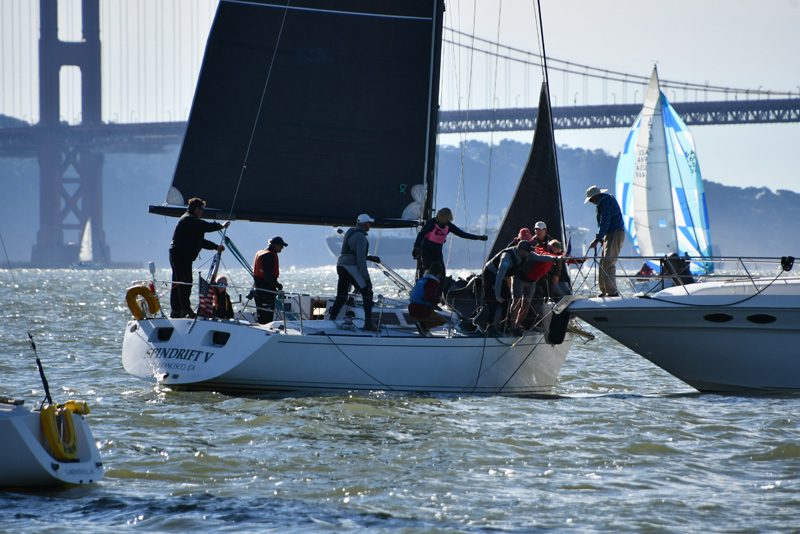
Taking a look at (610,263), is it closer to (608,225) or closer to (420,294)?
(608,225)

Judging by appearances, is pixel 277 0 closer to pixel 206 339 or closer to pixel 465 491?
pixel 206 339

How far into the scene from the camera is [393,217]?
8.19 meters

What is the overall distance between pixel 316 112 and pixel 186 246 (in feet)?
6.16

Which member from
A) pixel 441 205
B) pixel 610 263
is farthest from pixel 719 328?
pixel 441 205

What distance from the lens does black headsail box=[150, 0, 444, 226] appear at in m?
8.19

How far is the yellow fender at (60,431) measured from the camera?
416 cm

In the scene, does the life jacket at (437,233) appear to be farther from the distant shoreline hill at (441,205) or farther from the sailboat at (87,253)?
the distant shoreline hill at (441,205)

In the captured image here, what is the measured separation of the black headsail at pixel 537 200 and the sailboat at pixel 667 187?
1453 cm

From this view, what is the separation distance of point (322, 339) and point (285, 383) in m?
0.37

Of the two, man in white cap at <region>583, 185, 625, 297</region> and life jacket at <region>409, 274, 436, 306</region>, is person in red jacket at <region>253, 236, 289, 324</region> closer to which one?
life jacket at <region>409, 274, 436, 306</region>

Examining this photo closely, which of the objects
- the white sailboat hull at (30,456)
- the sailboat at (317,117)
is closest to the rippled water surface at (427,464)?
the white sailboat hull at (30,456)

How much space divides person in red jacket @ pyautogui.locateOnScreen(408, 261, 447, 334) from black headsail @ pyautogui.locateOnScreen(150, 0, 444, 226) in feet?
4.63

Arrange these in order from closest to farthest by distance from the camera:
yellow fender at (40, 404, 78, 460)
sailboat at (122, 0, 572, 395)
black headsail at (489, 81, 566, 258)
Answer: yellow fender at (40, 404, 78, 460) → sailboat at (122, 0, 572, 395) → black headsail at (489, 81, 566, 258)

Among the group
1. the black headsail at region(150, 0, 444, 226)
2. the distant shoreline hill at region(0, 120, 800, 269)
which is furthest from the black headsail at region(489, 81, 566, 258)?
→ the distant shoreline hill at region(0, 120, 800, 269)
